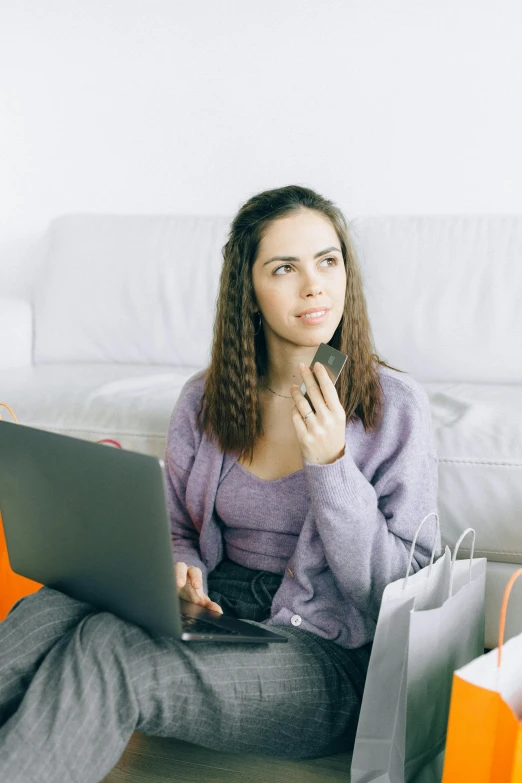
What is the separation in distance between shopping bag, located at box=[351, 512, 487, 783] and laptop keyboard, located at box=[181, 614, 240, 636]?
0.20m

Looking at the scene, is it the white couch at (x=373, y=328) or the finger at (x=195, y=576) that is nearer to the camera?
the finger at (x=195, y=576)

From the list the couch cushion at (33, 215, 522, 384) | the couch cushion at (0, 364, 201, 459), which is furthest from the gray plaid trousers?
the couch cushion at (33, 215, 522, 384)

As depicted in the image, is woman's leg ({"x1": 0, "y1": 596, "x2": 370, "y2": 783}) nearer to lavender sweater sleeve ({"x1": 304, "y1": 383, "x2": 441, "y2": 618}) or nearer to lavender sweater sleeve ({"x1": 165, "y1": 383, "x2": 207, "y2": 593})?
lavender sweater sleeve ({"x1": 304, "y1": 383, "x2": 441, "y2": 618})

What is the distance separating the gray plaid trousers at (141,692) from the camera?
96cm

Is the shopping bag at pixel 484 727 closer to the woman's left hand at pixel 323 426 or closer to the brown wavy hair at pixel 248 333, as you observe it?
the woman's left hand at pixel 323 426

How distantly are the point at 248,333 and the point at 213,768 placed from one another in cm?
68

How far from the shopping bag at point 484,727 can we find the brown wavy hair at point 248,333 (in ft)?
1.58

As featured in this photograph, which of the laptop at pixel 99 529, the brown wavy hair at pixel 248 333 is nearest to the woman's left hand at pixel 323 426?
the brown wavy hair at pixel 248 333

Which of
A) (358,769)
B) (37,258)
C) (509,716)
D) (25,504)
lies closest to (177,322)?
(37,258)

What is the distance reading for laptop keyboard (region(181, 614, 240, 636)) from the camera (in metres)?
1.05

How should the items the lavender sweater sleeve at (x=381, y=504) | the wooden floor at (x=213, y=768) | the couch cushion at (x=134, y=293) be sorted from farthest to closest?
the couch cushion at (x=134, y=293)
the wooden floor at (x=213, y=768)
the lavender sweater sleeve at (x=381, y=504)

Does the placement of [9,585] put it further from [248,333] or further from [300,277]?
[300,277]

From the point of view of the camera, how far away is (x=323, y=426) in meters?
1.16

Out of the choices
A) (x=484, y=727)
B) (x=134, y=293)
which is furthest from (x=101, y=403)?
(x=484, y=727)
